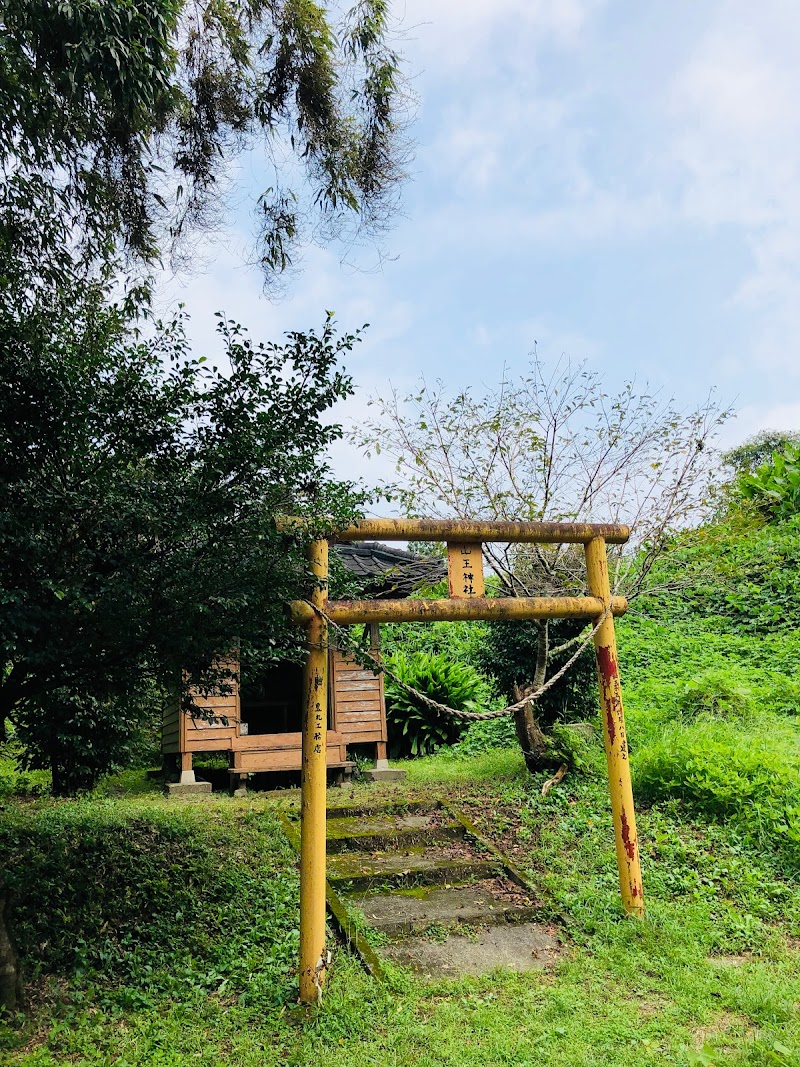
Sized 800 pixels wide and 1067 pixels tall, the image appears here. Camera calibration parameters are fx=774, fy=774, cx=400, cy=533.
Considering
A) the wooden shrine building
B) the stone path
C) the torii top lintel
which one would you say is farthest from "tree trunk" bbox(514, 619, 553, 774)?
the torii top lintel

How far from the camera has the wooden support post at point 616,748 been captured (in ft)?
17.3

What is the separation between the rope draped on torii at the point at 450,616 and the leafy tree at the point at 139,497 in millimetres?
302

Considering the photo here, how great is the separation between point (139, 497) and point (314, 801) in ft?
6.47

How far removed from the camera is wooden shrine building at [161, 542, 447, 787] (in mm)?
9305

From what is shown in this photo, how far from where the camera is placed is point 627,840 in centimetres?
527

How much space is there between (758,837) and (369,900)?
316cm

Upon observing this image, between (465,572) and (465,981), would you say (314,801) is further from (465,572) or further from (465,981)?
(465,572)

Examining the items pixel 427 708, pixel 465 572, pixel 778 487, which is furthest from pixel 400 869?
pixel 778 487

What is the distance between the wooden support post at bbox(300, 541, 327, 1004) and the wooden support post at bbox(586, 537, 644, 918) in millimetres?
2090

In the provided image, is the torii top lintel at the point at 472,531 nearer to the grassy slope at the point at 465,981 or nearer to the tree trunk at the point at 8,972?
the grassy slope at the point at 465,981

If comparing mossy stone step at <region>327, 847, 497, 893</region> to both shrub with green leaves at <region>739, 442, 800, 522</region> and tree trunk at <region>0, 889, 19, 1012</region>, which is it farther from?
shrub with green leaves at <region>739, 442, 800, 522</region>

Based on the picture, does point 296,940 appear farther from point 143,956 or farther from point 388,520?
point 388,520

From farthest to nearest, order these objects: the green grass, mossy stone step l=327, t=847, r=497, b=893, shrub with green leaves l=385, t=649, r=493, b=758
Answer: shrub with green leaves l=385, t=649, r=493, b=758, mossy stone step l=327, t=847, r=497, b=893, the green grass

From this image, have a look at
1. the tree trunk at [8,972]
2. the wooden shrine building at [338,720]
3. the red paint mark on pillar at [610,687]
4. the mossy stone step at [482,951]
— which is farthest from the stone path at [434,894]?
the wooden shrine building at [338,720]
